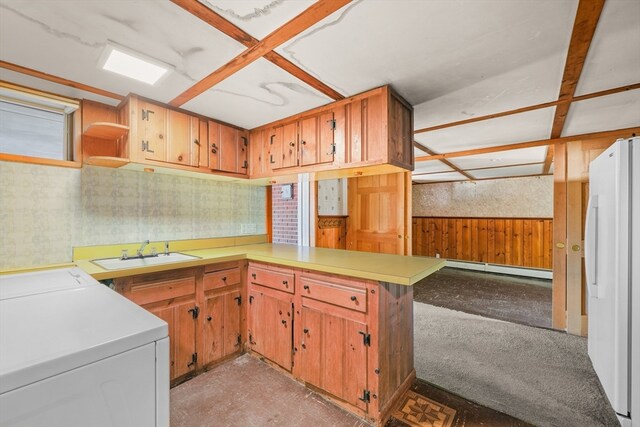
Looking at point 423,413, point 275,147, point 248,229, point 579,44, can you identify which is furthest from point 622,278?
point 248,229

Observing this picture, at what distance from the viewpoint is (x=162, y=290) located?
2.05 m

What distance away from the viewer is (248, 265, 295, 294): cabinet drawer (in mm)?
2193

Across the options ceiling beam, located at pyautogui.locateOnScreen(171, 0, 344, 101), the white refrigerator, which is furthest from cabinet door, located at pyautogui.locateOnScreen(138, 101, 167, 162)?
the white refrigerator

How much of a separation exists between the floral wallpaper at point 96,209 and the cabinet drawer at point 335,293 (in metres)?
1.47

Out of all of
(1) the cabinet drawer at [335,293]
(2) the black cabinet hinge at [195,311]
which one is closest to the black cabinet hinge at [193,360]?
(2) the black cabinet hinge at [195,311]

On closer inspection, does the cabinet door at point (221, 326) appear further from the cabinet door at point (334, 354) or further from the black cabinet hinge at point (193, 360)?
the cabinet door at point (334, 354)

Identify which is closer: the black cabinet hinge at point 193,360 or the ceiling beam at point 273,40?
the ceiling beam at point 273,40

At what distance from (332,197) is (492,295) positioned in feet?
9.85

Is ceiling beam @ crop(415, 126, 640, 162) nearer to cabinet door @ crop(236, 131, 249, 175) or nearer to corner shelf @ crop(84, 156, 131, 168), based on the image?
cabinet door @ crop(236, 131, 249, 175)

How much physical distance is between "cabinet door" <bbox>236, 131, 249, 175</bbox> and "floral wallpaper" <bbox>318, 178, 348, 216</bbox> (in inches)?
58.2

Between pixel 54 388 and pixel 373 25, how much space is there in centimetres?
178

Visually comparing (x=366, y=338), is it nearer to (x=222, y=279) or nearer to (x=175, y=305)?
(x=222, y=279)

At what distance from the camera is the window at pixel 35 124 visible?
1978 millimetres

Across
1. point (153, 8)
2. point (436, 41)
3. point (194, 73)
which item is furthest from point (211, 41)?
A: point (436, 41)
